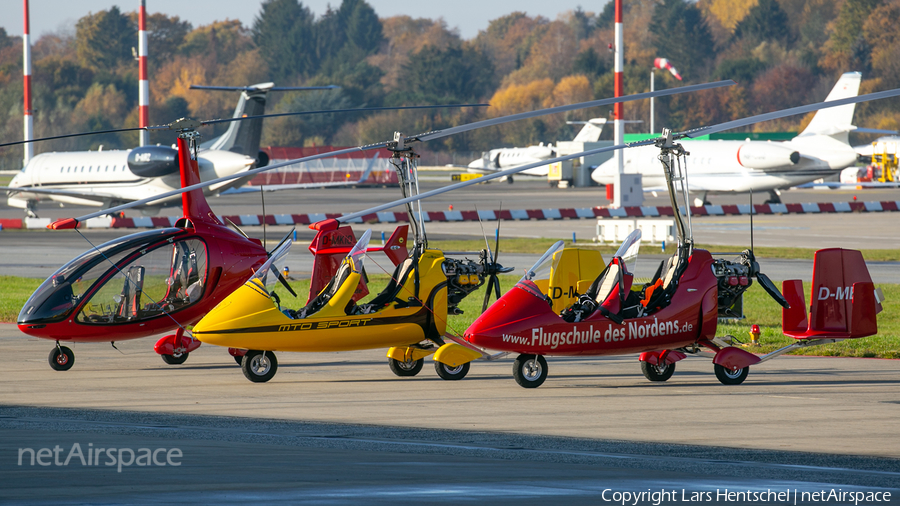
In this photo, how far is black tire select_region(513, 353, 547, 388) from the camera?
11398mm

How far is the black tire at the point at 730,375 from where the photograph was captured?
11562 mm

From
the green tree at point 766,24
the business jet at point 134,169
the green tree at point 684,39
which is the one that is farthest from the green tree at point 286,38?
the business jet at point 134,169

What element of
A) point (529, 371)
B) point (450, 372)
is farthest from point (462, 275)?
point (529, 371)

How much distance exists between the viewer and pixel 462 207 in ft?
185

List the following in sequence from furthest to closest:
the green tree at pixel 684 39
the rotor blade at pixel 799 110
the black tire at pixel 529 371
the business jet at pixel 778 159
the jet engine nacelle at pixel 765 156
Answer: the green tree at pixel 684 39 < the business jet at pixel 778 159 < the jet engine nacelle at pixel 765 156 < the black tire at pixel 529 371 < the rotor blade at pixel 799 110

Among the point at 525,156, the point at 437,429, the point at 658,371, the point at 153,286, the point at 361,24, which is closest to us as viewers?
the point at 437,429

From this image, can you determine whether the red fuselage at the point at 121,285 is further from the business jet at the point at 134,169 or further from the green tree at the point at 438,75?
the green tree at the point at 438,75

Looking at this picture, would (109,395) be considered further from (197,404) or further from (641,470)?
(641,470)

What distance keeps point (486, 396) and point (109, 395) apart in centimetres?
378

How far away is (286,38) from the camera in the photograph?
158m

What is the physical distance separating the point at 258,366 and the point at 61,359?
251 cm

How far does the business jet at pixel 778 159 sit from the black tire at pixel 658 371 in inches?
1490

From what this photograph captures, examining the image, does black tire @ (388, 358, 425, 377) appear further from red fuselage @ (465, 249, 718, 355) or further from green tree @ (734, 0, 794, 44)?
green tree @ (734, 0, 794, 44)

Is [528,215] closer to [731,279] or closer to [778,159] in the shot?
[778,159]
